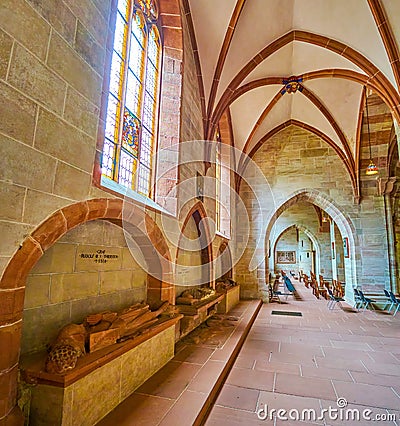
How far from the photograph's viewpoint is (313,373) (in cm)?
330

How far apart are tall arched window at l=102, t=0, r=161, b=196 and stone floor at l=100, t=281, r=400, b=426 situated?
2144 millimetres

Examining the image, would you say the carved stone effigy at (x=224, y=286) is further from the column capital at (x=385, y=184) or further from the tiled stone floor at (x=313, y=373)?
the column capital at (x=385, y=184)

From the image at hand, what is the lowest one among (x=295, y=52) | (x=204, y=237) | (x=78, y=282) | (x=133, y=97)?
(x=78, y=282)

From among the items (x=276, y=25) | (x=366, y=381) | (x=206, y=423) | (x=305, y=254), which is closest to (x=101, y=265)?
(x=206, y=423)

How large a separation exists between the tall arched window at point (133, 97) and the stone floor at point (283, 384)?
7.03 feet

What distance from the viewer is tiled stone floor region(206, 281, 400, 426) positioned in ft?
8.23

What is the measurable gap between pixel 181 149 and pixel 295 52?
4.20 meters

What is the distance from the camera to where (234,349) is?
369 centimetres

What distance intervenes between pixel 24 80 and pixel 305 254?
65.3ft

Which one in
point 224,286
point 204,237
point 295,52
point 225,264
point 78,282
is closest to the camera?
point 78,282

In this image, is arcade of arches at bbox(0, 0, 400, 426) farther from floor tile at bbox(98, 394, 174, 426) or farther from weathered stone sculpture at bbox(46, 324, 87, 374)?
floor tile at bbox(98, 394, 174, 426)

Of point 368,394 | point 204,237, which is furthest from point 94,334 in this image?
point 204,237

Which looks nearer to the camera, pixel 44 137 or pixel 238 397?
pixel 44 137

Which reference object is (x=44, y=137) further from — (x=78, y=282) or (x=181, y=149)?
(x=181, y=149)
